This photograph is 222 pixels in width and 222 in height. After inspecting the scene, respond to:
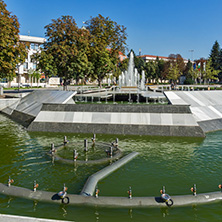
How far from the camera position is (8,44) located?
36562mm

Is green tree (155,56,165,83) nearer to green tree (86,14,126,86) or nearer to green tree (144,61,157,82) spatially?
green tree (144,61,157,82)

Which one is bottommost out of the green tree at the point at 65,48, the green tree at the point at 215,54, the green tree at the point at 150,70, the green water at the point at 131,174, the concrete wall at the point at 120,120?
→ the green water at the point at 131,174

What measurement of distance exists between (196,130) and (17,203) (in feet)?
52.2

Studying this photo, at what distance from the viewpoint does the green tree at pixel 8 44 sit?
3519cm

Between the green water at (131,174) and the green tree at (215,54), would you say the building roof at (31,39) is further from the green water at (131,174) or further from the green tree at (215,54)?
the green water at (131,174)

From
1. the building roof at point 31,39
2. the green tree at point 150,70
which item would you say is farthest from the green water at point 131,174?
the green tree at point 150,70

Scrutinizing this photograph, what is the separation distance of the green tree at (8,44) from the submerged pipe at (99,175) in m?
29.5

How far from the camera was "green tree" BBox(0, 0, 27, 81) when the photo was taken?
3519 centimetres

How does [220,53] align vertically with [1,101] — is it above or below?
above

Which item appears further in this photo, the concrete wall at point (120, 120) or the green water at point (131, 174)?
the concrete wall at point (120, 120)

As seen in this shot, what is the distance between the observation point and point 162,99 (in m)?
35.7

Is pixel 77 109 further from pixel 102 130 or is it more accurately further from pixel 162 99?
pixel 162 99

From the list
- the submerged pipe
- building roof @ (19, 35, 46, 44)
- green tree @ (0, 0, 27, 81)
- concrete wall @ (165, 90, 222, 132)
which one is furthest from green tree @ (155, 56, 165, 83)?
the submerged pipe

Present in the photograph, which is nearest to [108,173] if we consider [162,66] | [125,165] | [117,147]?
[125,165]
